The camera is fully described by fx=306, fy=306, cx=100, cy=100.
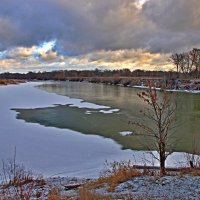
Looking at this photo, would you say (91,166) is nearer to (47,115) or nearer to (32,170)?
(32,170)

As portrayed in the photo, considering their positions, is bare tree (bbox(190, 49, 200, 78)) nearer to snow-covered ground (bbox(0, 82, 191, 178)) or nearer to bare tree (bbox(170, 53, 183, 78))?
bare tree (bbox(170, 53, 183, 78))

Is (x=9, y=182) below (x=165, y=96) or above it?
below

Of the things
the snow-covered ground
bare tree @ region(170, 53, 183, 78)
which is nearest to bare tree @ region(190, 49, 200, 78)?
bare tree @ region(170, 53, 183, 78)

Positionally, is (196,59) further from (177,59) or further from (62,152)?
(62,152)

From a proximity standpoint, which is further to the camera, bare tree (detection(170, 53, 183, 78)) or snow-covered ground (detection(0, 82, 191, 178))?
bare tree (detection(170, 53, 183, 78))

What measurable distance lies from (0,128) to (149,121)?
7314mm

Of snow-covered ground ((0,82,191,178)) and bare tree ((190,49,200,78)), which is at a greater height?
bare tree ((190,49,200,78))

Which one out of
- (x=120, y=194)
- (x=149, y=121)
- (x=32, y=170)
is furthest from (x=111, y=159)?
(x=149, y=121)

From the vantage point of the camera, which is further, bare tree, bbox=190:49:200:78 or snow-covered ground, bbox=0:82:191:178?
bare tree, bbox=190:49:200:78

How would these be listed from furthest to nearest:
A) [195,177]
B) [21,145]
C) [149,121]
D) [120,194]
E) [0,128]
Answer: [149,121] < [0,128] < [21,145] < [195,177] < [120,194]

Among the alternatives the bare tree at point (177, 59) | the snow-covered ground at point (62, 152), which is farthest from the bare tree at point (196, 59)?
the snow-covered ground at point (62, 152)

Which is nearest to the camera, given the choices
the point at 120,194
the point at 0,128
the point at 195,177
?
the point at 120,194

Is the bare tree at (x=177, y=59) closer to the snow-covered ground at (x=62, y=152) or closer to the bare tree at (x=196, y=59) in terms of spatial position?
the bare tree at (x=196, y=59)

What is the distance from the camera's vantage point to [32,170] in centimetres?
830
